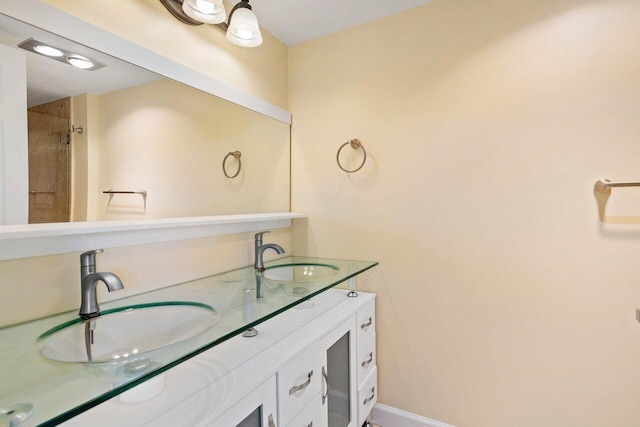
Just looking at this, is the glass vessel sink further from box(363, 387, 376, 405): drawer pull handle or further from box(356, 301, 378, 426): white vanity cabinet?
box(363, 387, 376, 405): drawer pull handle

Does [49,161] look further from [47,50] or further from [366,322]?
[366,322]

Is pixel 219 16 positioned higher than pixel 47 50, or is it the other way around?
pixel 219 16

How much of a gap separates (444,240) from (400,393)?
83cm

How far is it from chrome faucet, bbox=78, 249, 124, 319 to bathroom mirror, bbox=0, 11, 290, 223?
0.15 metres

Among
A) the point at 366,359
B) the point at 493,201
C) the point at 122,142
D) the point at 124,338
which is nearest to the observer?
A: the point at 124,338

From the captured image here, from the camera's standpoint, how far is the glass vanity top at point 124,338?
49 centimetres

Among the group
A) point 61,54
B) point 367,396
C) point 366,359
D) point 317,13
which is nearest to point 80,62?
point 61,54

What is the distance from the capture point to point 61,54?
35.1 inches

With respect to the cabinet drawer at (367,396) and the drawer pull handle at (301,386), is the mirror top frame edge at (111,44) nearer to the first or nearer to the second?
the drawer pull handle at (301,386)

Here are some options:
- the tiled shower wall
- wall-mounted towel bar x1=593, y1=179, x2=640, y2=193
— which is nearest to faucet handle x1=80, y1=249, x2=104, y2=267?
the tiled shower wall

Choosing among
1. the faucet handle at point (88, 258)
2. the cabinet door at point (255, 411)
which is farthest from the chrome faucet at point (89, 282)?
the cabinet door at point (255, 411)

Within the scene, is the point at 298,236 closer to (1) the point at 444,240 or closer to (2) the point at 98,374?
(1) the point at 444,240

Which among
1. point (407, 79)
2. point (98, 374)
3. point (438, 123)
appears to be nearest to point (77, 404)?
point (98, 374)

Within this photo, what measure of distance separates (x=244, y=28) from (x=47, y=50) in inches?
26.8
